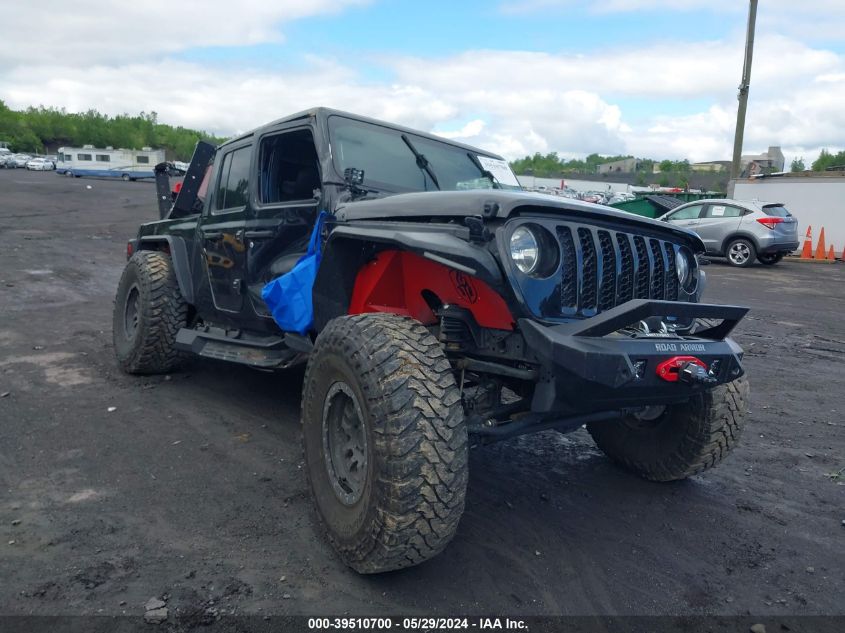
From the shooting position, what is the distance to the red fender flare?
286 centimetres

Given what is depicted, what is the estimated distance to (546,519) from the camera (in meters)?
3.48

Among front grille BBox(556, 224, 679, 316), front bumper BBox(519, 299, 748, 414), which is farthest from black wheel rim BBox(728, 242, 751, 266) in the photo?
front bumper BBox(519, 299, 748, 414)

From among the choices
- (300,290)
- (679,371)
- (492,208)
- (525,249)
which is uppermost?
(492,208)

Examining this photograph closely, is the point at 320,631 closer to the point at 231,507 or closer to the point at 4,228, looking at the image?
the point at 231,507

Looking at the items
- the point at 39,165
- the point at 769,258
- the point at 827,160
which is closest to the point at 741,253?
the point at 769,258

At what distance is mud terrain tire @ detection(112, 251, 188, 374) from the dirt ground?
197 mm

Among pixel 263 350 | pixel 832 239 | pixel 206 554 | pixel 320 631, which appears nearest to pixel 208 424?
pixel 263 350

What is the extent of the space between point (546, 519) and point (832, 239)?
69.3 feet

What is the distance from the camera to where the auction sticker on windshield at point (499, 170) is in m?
4.72

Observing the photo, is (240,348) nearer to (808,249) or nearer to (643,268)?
(643,268)

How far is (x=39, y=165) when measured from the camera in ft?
191

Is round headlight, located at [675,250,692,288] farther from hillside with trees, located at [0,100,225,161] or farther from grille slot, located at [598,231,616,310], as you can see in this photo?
hillside with trees, located at [0,100,225,161]

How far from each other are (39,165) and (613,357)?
2625 inches

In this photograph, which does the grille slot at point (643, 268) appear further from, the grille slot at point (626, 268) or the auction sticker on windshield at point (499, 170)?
the auction sticker on windshield at point (499, 170)
